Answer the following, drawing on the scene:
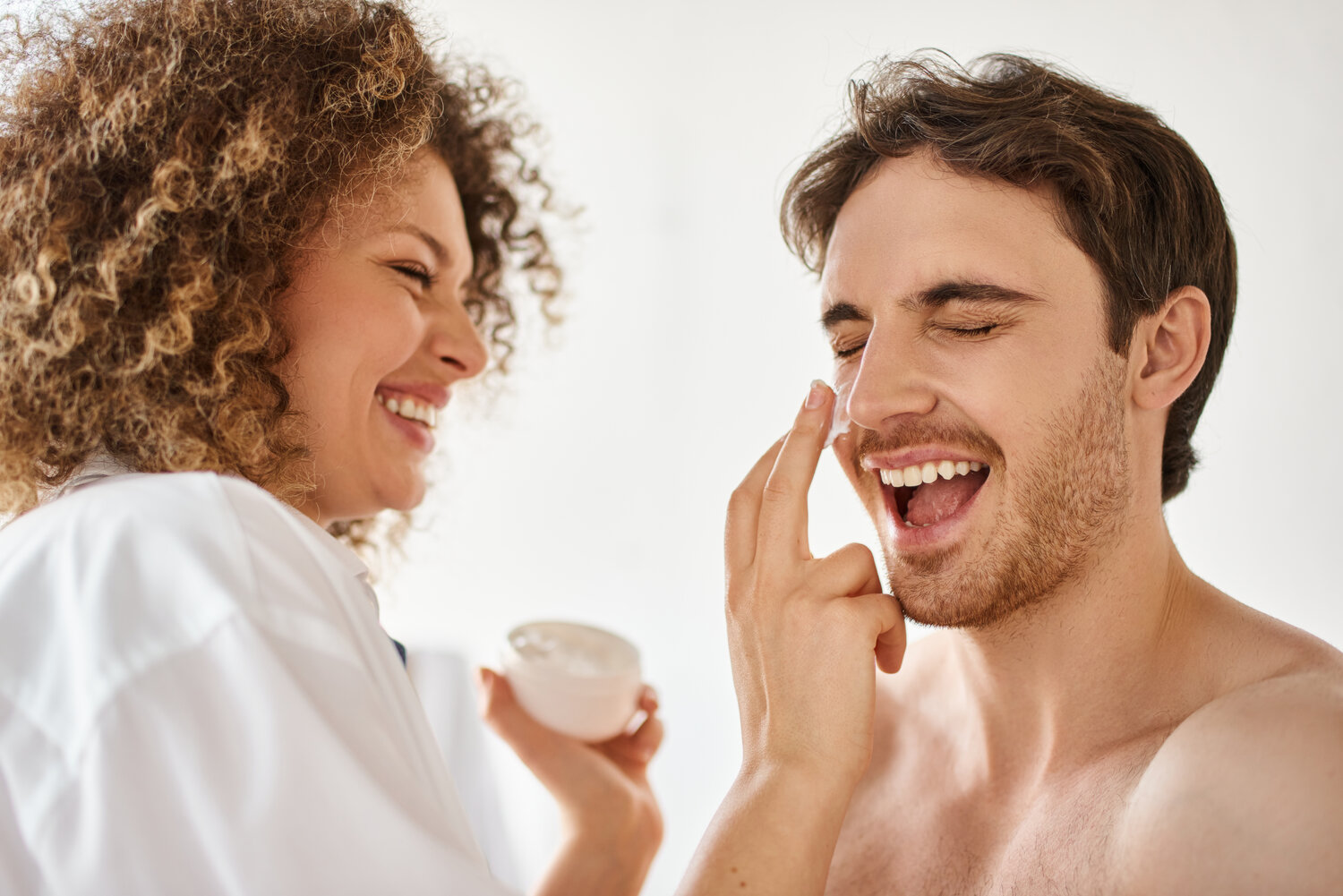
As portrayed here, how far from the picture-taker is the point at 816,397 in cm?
148

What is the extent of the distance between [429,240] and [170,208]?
16.3 inches

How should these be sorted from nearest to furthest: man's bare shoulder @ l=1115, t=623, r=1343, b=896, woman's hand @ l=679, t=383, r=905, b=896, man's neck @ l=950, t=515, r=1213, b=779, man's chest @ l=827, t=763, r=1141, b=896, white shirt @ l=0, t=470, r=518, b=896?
white shirt @ l=0, t=470, r=518, b=896 < man's bare shoulder @ l=1115, t=623, r=1343, b=896 < woman's hand @ l=679, t=383, r=905, b=896 < man's chest @ l=827, t=763, r=1141, b=896 < man's neck @ l=950, t=515, r=1213, b=779

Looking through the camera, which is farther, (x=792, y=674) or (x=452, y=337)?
(x=452, y=337)

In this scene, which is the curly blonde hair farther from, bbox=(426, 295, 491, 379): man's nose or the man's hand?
the man's hand

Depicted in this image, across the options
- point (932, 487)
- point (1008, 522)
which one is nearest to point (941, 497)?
point (932, 487)

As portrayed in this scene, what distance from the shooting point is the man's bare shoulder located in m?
1.04

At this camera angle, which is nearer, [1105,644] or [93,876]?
[93,876]

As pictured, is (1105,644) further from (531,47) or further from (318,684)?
(531,47)

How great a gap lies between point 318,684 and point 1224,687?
1.09 metres

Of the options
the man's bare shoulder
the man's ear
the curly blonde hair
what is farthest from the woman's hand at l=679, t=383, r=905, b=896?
the curly blonde hair

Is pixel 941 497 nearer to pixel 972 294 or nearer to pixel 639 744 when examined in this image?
pixel 972 294

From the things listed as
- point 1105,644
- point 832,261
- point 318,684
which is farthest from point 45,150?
point 1105,644

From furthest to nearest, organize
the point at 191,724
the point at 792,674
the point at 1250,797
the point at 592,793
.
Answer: the point at 592,793 < the point at 792,674 < the point at 1250,797 < the point at 191,724

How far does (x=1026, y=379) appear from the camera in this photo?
139 centimetres
